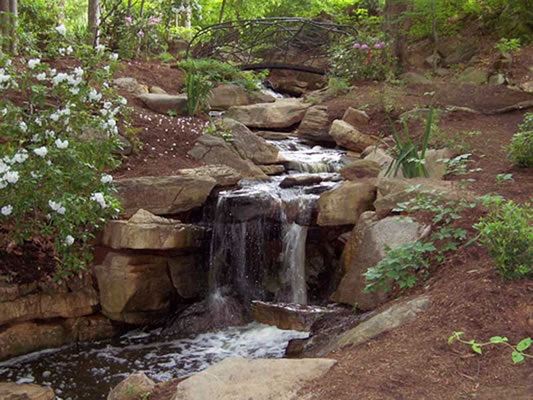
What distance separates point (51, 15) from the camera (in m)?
13.7

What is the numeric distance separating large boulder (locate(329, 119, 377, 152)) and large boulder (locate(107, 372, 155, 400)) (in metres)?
6.13

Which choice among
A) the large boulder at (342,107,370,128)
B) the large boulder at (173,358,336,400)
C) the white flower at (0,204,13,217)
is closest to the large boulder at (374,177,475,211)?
the large boulder at (173,358,336,400)

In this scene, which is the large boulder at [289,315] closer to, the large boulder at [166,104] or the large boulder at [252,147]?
the large boulder at [252,147]

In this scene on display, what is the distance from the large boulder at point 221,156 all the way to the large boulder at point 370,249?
9.14 ft

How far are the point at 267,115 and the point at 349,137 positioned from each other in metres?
1.84

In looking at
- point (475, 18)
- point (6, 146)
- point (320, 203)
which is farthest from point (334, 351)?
point (475, 18)

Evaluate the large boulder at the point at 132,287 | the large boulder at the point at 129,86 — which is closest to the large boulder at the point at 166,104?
the large boulder at the point at 129,86

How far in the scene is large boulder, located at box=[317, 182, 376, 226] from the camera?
6066 mm

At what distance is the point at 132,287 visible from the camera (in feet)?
19.9

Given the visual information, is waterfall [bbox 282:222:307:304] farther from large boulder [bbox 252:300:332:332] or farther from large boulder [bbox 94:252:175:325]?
large boulder [bbox 94:252:175:325]

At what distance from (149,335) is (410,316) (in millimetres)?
3494

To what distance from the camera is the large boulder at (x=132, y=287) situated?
6.04 m

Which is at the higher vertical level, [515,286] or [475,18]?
[475,18]

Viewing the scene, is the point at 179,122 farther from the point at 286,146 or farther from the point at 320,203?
the point at 320,203
